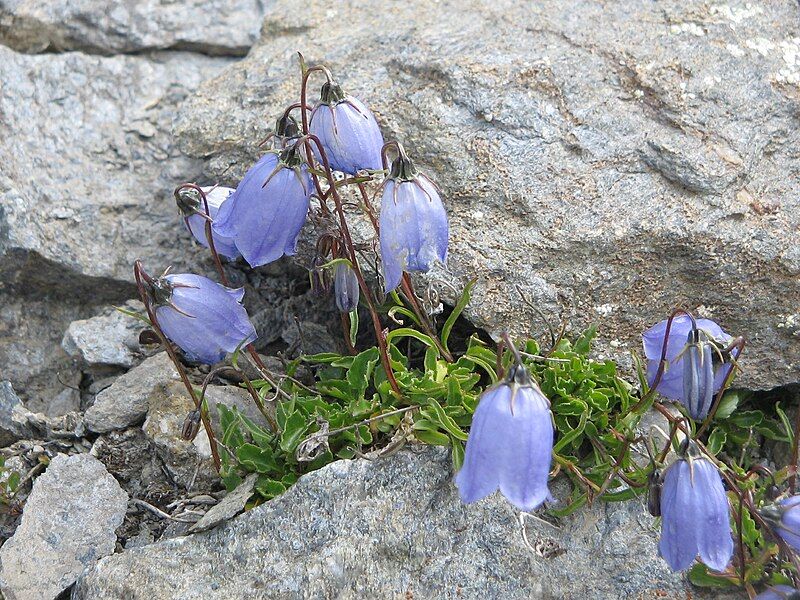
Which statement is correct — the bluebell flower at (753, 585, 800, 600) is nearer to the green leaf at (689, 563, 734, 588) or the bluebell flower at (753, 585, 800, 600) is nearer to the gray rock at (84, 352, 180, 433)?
the green leaf at (689, 563, 734, 588)

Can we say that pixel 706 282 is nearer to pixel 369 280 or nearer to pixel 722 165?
pixel 722 165

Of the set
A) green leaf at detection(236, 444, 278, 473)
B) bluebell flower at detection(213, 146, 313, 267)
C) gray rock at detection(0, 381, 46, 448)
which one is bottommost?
gray rock at detection(0, 381, 46, 448)

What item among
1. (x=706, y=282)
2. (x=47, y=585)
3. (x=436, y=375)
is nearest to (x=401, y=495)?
(x=436, y=375)

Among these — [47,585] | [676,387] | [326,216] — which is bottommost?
[47,585]

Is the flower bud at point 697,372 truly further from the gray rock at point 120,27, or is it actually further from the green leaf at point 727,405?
the gray rock at point 120,27

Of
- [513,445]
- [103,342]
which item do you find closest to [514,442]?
[513,445]

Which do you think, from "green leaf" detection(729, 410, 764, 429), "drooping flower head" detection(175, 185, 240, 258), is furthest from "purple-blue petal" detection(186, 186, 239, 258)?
"green leaf" detection(729, 410, 764, 429)
